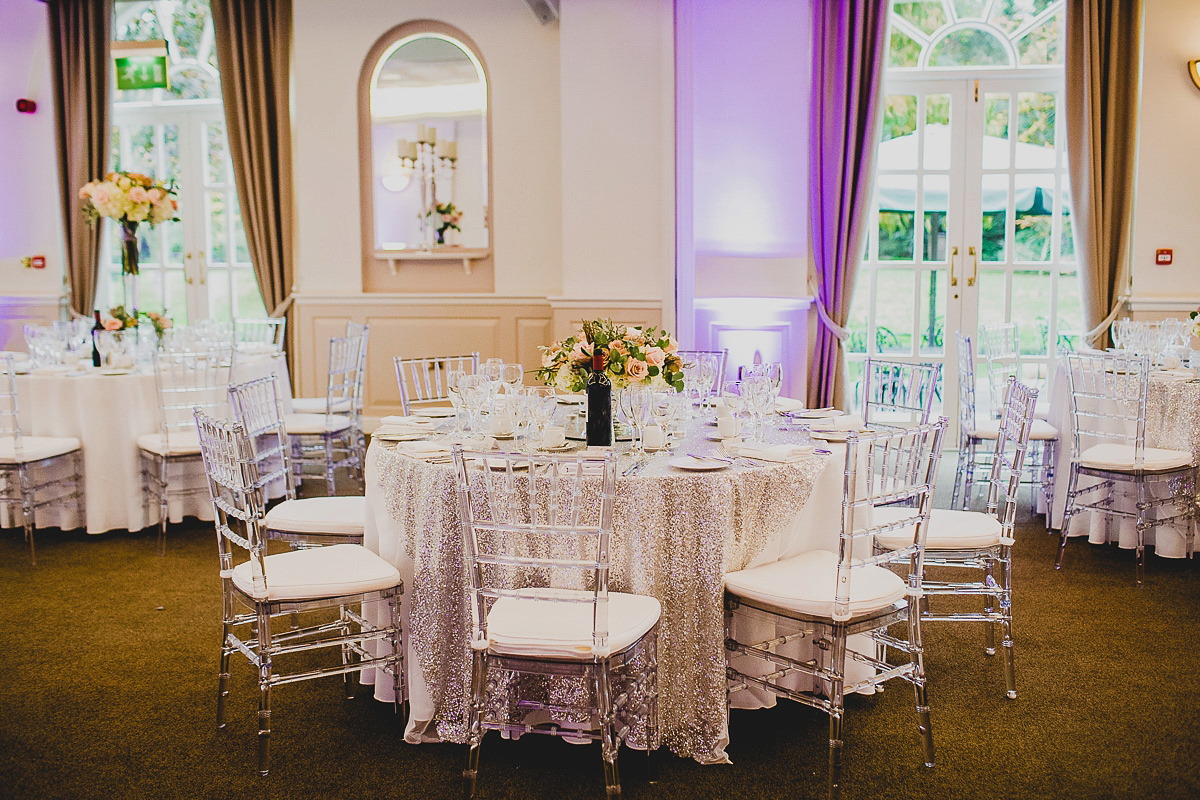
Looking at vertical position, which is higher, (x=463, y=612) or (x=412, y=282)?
(x=412, y=282)

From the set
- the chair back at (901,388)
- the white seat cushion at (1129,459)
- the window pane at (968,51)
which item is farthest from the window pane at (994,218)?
the chair back at (901,388)

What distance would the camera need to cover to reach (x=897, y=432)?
281cm

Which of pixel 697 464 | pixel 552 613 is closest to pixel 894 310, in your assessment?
pixel 697 464

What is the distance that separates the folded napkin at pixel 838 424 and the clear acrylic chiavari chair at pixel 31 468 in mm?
3676

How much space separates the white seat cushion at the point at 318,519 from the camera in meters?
3.42

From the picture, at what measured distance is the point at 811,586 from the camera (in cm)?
276

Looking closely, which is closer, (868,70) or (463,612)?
(463,612)

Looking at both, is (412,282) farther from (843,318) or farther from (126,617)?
(126,617)

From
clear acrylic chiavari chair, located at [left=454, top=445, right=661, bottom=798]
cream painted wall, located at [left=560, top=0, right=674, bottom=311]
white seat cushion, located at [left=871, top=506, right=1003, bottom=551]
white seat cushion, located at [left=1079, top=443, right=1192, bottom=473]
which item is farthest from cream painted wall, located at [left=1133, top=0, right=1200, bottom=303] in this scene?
clear acrylic chiavari chair, located at [left=454, top=445, right=661, bottom=798]

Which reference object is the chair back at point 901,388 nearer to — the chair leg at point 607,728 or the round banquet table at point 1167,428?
the round banquet table at point 1167,428

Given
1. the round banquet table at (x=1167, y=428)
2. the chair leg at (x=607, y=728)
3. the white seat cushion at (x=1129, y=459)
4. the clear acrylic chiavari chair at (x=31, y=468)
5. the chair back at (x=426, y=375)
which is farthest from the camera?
the clear acrylic chiavari chair at (x=31, y=468)

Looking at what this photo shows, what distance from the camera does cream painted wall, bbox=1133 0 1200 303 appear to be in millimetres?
6688

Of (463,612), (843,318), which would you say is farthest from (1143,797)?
(843,318)

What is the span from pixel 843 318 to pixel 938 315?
84 centimetres
